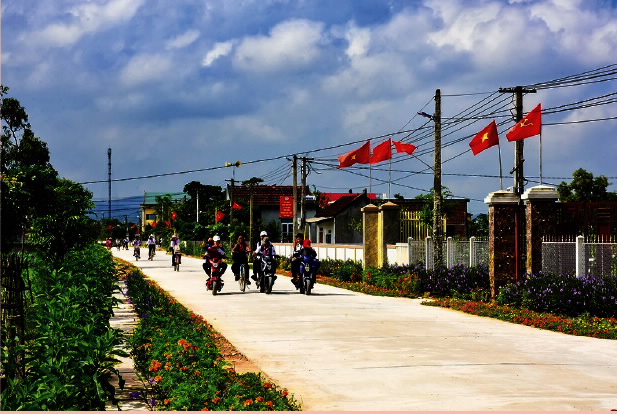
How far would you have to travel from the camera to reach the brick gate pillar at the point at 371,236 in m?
32.8

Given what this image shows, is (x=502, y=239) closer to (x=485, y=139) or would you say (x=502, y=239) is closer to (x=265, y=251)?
(x=485, y=139)

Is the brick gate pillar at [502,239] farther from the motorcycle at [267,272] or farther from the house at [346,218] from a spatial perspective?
the house at [346,218]

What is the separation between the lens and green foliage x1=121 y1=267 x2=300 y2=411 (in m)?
7.22

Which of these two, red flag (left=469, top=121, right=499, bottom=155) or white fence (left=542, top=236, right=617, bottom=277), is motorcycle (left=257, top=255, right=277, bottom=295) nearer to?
red flag (left=469, top=121, right=499, bottom=155)

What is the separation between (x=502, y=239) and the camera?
69.9 feet

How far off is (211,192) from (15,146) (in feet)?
242

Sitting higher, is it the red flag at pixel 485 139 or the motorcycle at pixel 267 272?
the red flag at pixel 485 139

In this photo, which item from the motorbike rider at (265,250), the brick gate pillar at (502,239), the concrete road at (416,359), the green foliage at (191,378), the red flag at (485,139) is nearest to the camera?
the green foliage at (191,378)

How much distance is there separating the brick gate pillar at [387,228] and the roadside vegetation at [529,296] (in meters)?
4.81

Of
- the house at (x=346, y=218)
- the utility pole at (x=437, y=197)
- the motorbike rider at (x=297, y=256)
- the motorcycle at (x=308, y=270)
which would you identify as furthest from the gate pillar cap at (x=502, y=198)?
the house at (x=346, y=218)

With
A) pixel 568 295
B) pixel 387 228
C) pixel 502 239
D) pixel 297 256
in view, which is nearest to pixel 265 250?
pixel 297 256

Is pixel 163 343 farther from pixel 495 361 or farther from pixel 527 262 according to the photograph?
pixel 527 262

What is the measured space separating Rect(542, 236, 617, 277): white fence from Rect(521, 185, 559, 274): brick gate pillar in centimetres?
23

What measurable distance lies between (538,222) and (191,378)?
14.0 m
